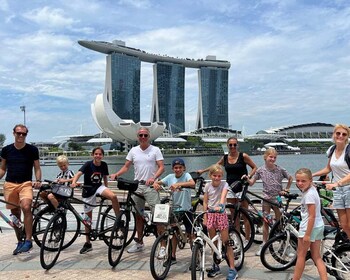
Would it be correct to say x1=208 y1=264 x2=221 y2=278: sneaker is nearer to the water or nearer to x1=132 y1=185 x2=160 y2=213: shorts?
x1=132 y1=185 x2=160 y2=213: shorts

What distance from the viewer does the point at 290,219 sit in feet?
13.8

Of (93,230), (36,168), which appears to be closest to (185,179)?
(93,230)

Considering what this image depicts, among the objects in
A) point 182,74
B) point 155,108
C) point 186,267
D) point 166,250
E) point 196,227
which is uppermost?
point 182,74

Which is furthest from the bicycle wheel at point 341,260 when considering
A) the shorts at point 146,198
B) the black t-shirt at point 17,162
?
the black t-shirt at point 17,162

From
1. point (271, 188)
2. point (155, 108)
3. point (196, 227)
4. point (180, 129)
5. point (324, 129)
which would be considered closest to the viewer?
point (196, 227)

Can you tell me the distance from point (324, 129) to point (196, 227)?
5973 inches

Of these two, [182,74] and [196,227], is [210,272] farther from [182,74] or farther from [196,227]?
[182,74]

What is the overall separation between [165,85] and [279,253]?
396 feet

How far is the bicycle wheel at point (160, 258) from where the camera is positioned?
4004 millimetres

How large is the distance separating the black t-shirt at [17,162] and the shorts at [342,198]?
3952 mm

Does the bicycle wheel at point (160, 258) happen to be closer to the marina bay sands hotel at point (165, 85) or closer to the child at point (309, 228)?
the child at point (309, 228)

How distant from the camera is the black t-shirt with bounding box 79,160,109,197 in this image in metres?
5.27

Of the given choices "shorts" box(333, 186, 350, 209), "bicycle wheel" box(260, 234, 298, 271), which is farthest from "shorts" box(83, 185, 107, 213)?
"shorts" box(333, 186, 350, 209)

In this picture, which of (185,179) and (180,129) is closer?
(185,179)
